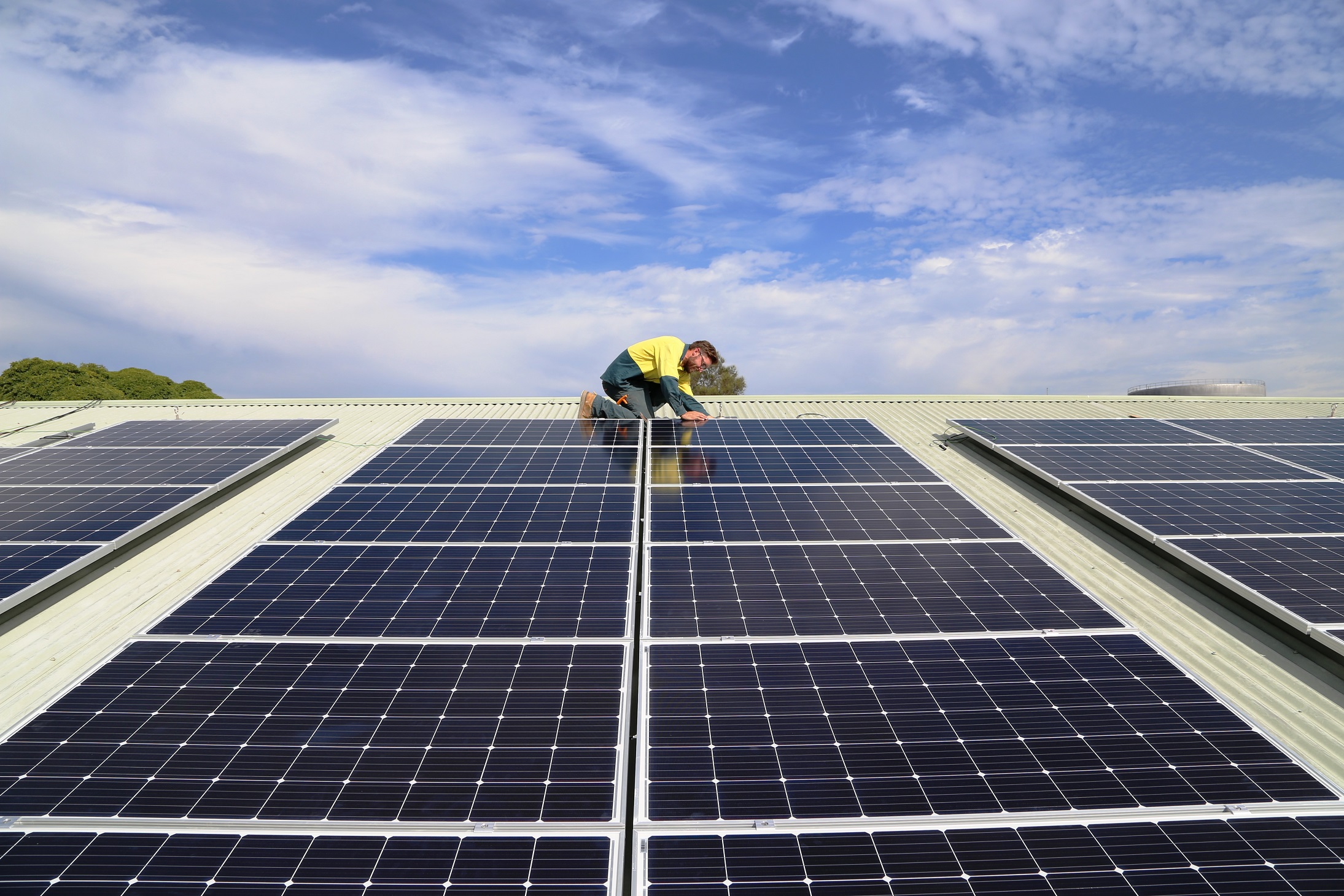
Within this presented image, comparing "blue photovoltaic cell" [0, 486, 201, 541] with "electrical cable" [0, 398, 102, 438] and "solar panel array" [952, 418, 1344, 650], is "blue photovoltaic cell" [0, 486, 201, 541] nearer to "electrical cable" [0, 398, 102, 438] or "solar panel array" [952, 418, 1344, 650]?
"electrical cable" [0, 398, 102, 438]

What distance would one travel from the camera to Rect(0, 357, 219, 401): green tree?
143 ft

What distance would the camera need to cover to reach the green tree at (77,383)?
43688mm

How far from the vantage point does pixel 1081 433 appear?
48.3 feet

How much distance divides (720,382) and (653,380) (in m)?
58.9

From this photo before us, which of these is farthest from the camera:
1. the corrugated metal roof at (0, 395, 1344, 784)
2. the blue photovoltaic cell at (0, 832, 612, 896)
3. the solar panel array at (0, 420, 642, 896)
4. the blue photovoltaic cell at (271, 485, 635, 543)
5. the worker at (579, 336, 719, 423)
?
the worker at (579, 336, 719, 423)

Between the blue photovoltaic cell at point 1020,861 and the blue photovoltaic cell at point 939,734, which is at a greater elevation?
the blue photovoltaic cell at point 939,734

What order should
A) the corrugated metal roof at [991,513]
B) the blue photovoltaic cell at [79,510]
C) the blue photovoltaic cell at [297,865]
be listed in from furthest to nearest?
1. the blue photovoltaic cell at [79,510]
2. the corrugated metal roof at [991,513]
3. the blue photovoltaic cell at [297,865]

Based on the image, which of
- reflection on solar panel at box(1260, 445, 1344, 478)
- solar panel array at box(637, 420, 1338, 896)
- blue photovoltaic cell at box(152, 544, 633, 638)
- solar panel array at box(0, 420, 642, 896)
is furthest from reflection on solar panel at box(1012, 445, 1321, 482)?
blue photovoltaic cell at box(152, 544, 633, 638)

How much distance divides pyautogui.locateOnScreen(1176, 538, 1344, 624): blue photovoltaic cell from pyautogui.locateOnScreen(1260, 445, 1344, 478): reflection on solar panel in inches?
176

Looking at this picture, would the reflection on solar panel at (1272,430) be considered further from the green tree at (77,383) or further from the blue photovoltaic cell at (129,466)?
the green tree at (77,383)

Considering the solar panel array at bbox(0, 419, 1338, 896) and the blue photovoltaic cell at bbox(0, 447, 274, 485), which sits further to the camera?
the blue photovoltaic cell at bbox(0, 447, 274, 485)

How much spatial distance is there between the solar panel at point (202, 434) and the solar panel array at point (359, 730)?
572 centimetres

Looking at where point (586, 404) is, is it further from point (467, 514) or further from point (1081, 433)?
point (1081, 433)

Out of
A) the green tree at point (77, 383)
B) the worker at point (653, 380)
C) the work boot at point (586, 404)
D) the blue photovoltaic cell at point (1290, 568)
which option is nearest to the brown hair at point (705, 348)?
the worker at point (653, 380)
